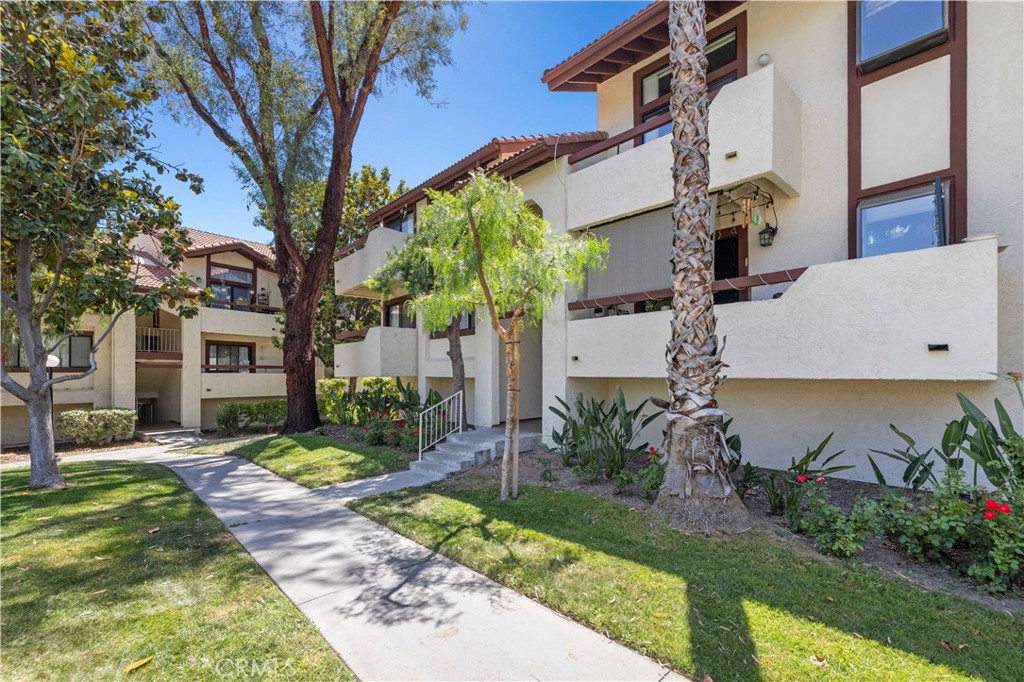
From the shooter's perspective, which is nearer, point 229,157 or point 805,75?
point 805,75

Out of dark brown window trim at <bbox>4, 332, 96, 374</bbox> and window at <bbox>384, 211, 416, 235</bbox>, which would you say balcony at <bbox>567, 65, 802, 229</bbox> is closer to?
window at <bbox>384, 211, 416, 235</bbox>

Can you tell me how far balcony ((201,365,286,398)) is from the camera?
874 inches

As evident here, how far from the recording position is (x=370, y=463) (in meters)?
10.6

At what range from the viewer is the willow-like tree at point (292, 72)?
1347 cm

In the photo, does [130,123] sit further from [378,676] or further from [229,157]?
[378,676]

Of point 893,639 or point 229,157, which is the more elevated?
point 229,157

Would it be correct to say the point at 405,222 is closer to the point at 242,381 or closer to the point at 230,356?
the point at 242,381

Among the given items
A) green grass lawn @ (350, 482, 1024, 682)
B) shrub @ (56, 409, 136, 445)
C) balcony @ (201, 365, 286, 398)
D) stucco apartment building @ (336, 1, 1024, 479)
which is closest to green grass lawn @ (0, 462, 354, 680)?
green grass lawn @ (350, 482, 1024, 682)

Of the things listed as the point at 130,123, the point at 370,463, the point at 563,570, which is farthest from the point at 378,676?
the point at 130,123

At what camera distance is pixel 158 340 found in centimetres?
2186

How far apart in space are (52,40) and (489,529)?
1084 cm

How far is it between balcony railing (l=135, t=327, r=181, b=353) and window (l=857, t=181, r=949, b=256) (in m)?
→ 26.1

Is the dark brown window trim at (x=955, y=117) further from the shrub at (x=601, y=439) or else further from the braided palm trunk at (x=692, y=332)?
the shrub at (x=601, y=439)

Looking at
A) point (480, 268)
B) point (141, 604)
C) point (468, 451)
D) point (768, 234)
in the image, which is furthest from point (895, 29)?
point (141, 604)
